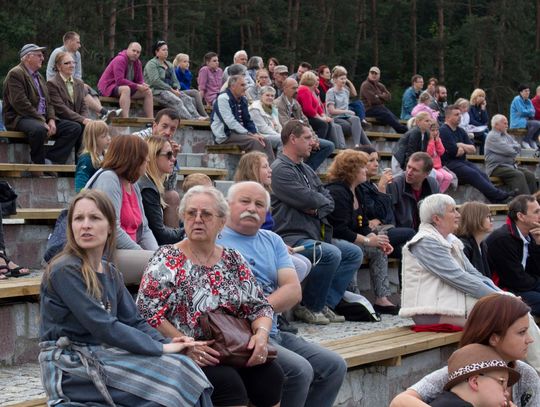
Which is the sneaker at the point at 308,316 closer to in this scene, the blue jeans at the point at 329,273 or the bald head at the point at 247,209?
the blue jeans at the point at 329,273

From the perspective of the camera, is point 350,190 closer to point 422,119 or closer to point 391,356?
point 391,356

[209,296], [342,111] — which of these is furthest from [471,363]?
[342,111]

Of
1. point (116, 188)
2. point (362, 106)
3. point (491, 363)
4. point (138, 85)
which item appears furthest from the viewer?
point (362, 106)

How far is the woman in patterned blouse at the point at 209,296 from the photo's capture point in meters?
5.01

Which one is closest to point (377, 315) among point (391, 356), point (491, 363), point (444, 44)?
point (391, 356)

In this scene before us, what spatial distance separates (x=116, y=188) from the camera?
20.5 feet

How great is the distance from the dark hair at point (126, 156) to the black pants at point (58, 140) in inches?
164

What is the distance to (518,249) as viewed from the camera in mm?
8758

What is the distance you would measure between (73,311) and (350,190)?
4174mm

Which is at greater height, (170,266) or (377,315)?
(170,266)

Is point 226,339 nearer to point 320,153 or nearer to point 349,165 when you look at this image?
point 349,165

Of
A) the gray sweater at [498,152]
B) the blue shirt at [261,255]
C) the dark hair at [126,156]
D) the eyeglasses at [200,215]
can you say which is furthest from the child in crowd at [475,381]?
the gray sweater at [498,152]

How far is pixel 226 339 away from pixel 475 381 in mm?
1249

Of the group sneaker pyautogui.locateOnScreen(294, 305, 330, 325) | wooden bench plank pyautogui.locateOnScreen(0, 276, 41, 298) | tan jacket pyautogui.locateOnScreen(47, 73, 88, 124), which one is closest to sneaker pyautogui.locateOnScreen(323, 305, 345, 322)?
sneaker pyautogui.locateOnScreen(294, 305, 330, 325)
